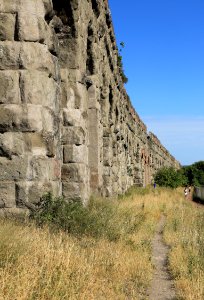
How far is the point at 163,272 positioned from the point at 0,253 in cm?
253

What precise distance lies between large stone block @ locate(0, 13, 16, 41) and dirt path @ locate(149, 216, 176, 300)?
3.90 meters

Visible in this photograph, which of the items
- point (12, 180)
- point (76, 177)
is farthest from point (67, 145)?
point (12, 180)

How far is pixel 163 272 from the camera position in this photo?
6188 millimetres

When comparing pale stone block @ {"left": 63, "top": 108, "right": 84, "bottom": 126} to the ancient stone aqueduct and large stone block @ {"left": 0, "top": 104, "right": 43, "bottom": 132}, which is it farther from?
large stone block @ {"left": 0, "top": 104, "right": 43, "bottom": 132}

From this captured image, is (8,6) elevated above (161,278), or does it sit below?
above

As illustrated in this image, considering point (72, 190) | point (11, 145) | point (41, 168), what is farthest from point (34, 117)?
point (72, 190)

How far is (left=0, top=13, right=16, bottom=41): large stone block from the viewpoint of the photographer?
23.0 feet

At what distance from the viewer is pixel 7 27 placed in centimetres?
704

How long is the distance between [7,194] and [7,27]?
246cm

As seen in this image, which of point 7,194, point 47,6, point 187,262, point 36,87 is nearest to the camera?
point 187,262

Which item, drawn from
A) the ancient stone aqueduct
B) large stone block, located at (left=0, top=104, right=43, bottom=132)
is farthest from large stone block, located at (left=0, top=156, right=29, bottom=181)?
large stone block, located at (left=0, top=104, right=43, bottom=132)

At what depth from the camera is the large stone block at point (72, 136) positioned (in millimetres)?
9219

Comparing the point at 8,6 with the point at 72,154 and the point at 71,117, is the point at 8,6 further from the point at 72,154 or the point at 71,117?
the point at 72,154

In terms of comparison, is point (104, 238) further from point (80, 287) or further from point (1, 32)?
point (1, 32)
